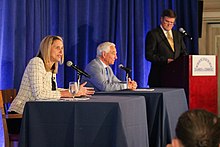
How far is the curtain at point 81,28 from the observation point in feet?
14.3

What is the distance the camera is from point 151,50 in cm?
496

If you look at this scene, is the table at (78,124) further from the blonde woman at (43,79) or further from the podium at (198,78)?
the podium at (198,78)

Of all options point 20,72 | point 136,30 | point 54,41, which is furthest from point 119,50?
point 54,41

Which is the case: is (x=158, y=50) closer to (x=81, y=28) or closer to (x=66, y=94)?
(x=81, y=28)

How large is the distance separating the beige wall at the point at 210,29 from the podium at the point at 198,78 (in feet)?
6.97

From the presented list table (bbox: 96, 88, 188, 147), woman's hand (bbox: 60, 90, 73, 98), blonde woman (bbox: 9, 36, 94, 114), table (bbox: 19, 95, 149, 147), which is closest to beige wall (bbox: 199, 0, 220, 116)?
table (bbox: 96, 88, 188, 147)

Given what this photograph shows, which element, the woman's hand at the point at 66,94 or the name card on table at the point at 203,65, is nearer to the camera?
the woman's hand at the point at 66,94

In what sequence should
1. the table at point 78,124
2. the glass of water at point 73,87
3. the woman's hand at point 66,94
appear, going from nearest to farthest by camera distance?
the table at point 78,124, the glass of water at point 73,87, the woman's hand at point 66,94

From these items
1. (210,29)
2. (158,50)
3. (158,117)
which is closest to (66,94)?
(158,117)

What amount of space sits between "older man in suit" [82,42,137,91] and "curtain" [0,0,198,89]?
726mm

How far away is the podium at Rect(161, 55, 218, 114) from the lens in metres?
4.33

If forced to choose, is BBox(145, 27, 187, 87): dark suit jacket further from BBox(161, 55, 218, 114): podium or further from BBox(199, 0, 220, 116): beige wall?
BBox(199, 0, 220, 116): beige wall


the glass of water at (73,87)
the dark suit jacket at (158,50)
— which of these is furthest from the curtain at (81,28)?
the glass of water at (73,87)

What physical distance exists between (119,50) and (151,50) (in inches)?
31.7
